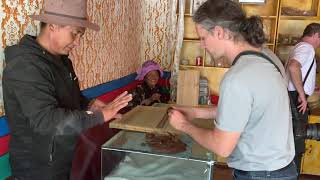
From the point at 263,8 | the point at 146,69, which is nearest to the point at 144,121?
the point at 146,69

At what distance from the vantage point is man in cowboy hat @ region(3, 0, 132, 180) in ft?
3.95

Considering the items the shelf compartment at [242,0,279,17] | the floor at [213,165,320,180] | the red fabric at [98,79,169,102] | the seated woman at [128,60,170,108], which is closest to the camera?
the red fabric at [98,79,169,102]

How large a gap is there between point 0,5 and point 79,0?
341 mm

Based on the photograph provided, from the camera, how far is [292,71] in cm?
277

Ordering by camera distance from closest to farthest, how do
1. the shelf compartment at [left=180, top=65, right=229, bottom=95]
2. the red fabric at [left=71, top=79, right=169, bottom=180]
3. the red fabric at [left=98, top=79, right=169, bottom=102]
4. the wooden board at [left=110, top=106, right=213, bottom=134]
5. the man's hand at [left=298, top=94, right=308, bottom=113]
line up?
the wooden board at [left=110, top=106, right=213, bottom=134] < the red fabric at [left=71, top=79, right=169, bottom=180] < the red fabric at [left=98, top=79, right=169, bottom=102] < the man's hand at [left=298, top=94, right=308, bottom=113] < the shelf compartment at [left=180, top=65, right=229, bottom=95]

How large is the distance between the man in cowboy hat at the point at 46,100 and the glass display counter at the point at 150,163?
0.67 feet

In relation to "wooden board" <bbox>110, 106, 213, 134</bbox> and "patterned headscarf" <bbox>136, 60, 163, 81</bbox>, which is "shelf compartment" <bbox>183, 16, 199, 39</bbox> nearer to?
"patterned headscarf" <bbox>136, 60, 163, 81</bbox>

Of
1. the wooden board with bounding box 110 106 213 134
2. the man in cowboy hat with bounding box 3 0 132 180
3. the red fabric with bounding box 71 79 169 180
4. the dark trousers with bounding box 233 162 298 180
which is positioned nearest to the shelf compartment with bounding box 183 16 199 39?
the wooden board with bounding box 110 106 213 134

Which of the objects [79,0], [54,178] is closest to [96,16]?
[79,0]

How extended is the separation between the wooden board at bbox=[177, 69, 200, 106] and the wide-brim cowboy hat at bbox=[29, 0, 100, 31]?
1999 millimetres

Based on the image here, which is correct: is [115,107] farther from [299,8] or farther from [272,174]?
[299,8]

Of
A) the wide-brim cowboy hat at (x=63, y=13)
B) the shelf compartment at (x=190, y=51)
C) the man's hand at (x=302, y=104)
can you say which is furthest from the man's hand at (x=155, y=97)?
the wide-brim cowboy hat at (x=63, y=13)

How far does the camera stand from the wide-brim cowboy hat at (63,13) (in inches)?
50.6

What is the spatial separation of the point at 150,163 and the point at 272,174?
542 mm
